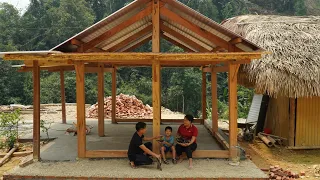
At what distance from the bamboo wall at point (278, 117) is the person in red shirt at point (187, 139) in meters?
3.99

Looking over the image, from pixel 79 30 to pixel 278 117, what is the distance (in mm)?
23610

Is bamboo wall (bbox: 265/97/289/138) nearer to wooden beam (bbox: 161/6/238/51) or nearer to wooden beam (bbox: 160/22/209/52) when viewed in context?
wooden beam (bbox: 160/22/209/52)

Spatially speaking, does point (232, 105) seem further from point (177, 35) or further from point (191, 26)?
point (177, 35)

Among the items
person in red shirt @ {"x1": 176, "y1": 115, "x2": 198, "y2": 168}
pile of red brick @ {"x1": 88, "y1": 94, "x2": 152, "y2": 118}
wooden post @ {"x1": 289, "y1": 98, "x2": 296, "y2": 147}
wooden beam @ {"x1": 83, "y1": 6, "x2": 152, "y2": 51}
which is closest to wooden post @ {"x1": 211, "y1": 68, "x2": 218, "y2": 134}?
wooden post @ {"x1": 289, "y1": 98, "x2": 296, "y2": 147}

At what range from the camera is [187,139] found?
6.59 meters

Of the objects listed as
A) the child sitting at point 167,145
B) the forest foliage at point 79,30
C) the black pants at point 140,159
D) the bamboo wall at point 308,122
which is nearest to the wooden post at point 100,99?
the child sitting at point 167,145

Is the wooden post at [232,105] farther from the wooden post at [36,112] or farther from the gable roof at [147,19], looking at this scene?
the wooden post at [36,112]

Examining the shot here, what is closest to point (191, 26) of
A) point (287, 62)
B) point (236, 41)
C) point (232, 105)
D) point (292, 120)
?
point (236, 41)

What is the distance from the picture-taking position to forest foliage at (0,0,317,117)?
23703 millimetres

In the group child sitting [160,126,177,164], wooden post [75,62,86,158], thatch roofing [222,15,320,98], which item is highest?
thatch roofing [222,15,320,98]

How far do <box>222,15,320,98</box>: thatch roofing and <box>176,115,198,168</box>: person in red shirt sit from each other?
106 inches

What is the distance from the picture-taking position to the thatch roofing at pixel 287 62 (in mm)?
8062

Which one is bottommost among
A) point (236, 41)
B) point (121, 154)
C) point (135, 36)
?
point (121, 154)

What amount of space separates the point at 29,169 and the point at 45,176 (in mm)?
566
